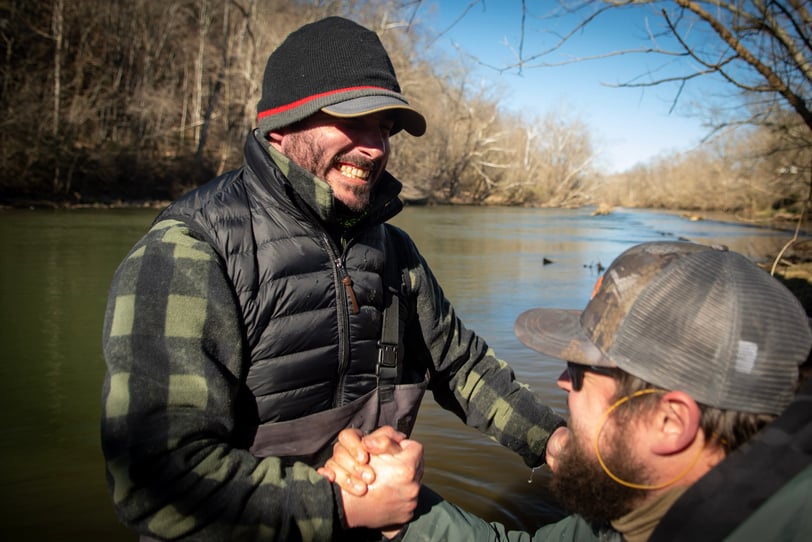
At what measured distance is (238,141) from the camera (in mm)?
34875

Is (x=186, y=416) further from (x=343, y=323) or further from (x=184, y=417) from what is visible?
(x=343, y=323)

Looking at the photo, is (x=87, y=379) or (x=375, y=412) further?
(x=87, y=379)

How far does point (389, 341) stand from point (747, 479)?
1.28 meters

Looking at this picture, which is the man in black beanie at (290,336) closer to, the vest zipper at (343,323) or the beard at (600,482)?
the vest zipper at (343,323)

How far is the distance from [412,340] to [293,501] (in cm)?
108

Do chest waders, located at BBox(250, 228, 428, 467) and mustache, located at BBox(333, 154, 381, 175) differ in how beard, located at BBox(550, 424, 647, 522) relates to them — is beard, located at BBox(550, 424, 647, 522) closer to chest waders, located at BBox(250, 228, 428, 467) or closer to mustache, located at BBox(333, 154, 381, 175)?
chest waders, located at BBox(250, 228, 428, 467)

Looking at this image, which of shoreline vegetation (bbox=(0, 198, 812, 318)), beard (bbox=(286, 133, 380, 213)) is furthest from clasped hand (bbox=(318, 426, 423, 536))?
shoreline vegetation (bbox=(0, 198, 812, 318))

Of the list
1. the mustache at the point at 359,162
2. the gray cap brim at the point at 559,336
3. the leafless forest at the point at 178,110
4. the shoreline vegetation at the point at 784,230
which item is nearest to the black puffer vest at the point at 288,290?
the mustache at the point at 359,162

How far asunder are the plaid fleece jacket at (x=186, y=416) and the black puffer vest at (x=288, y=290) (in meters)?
0.07

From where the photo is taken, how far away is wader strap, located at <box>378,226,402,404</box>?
233cm

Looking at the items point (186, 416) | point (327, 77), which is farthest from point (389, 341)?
point (327, 77)

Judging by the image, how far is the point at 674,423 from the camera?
162cm

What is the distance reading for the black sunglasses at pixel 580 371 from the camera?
1761mm

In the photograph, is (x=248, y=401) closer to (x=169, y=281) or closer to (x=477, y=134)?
(x=169, y=281)
